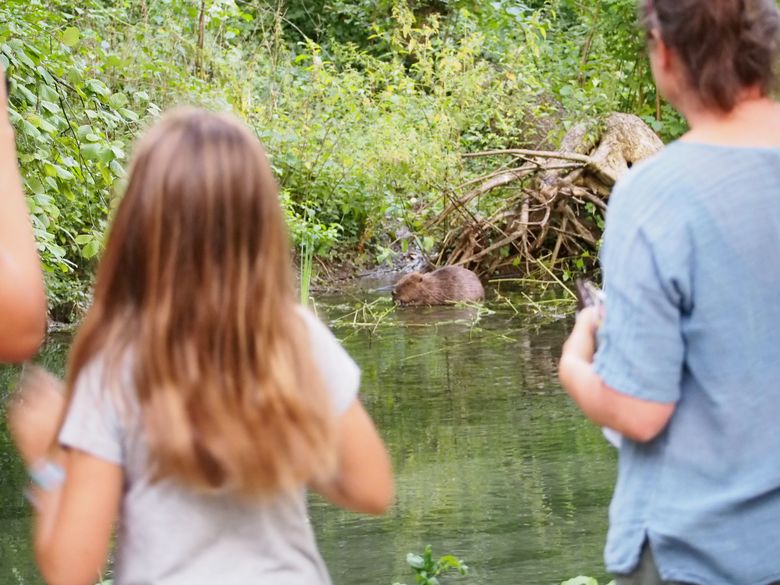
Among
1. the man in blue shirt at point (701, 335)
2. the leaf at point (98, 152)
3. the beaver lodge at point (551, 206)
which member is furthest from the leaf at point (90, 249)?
the beaver lodge at point (551, 206)

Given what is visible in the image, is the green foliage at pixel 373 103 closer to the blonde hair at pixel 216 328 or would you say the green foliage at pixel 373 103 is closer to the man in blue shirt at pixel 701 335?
the man in blue shirt at pixel 701 335

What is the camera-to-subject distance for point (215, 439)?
166 cm

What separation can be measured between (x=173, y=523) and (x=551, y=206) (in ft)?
37.4

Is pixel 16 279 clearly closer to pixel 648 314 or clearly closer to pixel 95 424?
pixel 95 424

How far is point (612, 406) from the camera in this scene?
1.92 metres

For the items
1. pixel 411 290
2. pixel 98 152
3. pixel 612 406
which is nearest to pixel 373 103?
pixel 411 290

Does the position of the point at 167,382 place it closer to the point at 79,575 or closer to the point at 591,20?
the point at 79,575

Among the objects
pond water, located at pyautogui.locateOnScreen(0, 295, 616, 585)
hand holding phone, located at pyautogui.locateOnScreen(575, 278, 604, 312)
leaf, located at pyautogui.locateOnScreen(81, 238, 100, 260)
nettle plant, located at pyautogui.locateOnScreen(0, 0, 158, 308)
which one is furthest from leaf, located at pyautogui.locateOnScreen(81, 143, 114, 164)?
hand holding phone, located at pyautogui.locateOnScreen(575, 278, 604, 312)

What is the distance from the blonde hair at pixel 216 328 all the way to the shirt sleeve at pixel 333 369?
0.02 metres

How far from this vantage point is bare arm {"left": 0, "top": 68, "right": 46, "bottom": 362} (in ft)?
5.42

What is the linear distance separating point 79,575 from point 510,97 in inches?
565

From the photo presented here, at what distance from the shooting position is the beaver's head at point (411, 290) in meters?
12.4

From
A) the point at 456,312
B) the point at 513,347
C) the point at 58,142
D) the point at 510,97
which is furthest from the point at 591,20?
the point at 58,142

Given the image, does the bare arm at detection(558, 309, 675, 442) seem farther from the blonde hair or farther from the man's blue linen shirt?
the blonde hair
